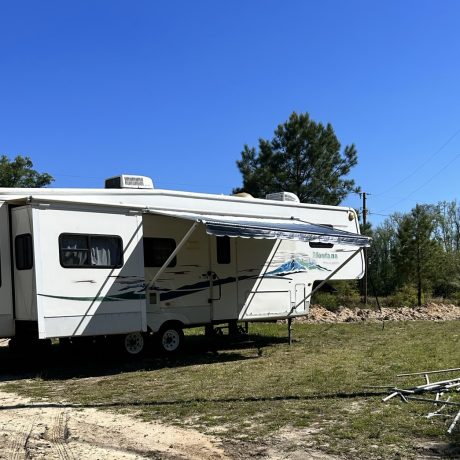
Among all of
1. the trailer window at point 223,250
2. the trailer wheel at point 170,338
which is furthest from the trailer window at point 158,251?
the trailer wheel at point 170,338

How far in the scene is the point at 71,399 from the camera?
795 centimetres

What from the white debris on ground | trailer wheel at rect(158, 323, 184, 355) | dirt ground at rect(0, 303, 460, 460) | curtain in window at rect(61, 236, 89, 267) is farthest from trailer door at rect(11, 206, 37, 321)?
the white debris on ground

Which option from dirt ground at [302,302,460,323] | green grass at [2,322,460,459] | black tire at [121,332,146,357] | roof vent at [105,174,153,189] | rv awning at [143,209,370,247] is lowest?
dirt ground at [302,302,460,323]

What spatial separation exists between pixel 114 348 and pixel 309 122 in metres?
23.2

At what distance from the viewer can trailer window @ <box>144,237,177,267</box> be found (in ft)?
37.4

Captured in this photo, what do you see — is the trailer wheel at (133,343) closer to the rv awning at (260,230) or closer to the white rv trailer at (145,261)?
the white rv trailer at (145,261)

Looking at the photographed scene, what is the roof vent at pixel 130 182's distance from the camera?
1144 cm

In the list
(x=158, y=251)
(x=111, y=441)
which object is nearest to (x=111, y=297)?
(x=158, y=251)

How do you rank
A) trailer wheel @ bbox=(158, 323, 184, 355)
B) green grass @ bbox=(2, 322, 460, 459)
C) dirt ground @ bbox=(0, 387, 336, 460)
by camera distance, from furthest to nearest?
1. trailer wheel @ bbox=(158, 323, 184, 355)
2. green grass @ bbox=(2, 322, 460, 459)
3. dirt ground @ bbox=(0, 387, 336, 460)

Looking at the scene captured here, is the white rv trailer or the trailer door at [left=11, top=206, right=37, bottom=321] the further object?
the white rv trailer

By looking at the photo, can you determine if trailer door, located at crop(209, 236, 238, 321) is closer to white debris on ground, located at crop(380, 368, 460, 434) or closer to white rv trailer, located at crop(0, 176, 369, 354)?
white rv trailer, located at crop(0, 176, 369, 354)

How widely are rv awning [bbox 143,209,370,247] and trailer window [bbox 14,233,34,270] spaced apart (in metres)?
2.26

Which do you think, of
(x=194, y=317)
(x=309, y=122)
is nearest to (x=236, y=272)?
(x=194, y=317)

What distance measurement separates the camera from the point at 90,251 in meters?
10.3
